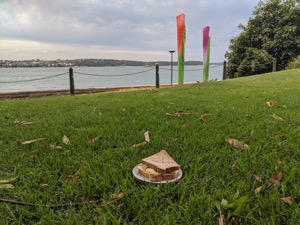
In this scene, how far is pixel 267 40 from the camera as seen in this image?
1881cm

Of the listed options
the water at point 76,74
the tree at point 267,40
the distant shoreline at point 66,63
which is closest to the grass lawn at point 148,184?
the water at point 76,74

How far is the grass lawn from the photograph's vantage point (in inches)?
44.4

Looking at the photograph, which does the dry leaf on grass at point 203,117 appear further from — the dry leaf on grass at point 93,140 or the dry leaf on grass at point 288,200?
the dry leaf on grass at point 288,200

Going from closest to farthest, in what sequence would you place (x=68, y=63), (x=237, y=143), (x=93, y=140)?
(x=237, y=143) → (x=93, y=140) → (x=68, y=63)

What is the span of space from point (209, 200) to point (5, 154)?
1531 mm

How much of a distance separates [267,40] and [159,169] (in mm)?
20368

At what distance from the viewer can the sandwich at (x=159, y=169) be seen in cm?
136

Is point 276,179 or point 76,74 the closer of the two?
point 276,179

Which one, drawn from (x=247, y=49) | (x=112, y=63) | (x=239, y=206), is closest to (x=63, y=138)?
(x=239, y=206)

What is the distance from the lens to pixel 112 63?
76.7ft

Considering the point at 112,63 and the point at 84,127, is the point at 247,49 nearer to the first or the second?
the point at 112,63

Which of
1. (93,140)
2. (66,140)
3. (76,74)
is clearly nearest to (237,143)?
(93,140)

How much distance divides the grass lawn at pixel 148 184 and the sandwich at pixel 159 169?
6cm

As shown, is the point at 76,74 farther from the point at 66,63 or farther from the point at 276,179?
the point at 276,179
